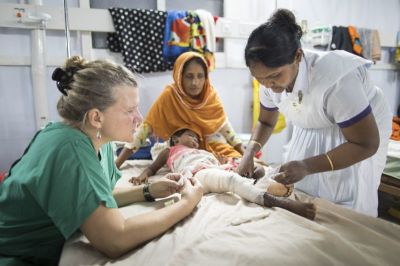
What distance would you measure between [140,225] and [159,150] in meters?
1.33

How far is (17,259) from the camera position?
3.15ft

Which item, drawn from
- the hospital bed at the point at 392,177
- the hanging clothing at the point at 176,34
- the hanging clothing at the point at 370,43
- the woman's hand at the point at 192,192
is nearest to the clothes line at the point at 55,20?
the hanging clothing at the point at 176,34

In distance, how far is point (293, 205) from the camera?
1152 millimetres

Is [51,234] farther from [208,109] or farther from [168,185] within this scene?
[208,109]

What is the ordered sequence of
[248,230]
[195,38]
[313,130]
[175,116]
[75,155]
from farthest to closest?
[195,38]
[175,116]
[313,130]
[248,230]
[75,155]

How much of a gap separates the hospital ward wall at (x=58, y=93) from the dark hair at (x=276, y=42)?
1631mm

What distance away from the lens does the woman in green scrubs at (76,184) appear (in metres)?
0.85

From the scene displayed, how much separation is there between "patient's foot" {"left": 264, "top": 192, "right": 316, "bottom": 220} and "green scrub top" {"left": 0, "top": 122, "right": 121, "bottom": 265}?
62 centimetres

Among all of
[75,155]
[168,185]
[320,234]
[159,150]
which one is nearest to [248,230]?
[320,234]

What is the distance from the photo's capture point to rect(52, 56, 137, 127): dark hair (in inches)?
39.2

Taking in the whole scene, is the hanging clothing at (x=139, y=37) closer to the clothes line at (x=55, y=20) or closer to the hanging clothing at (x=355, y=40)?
the clothes line at (x=55, y=20)

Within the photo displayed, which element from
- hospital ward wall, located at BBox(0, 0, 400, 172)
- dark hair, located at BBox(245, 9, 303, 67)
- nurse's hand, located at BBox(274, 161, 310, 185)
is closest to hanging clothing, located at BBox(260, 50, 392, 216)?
dark hair, located at BBox(245, 9, 303, 67)

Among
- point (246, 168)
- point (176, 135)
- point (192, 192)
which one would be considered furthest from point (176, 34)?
point (192, 192)

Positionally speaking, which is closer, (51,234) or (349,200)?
(51,234)
